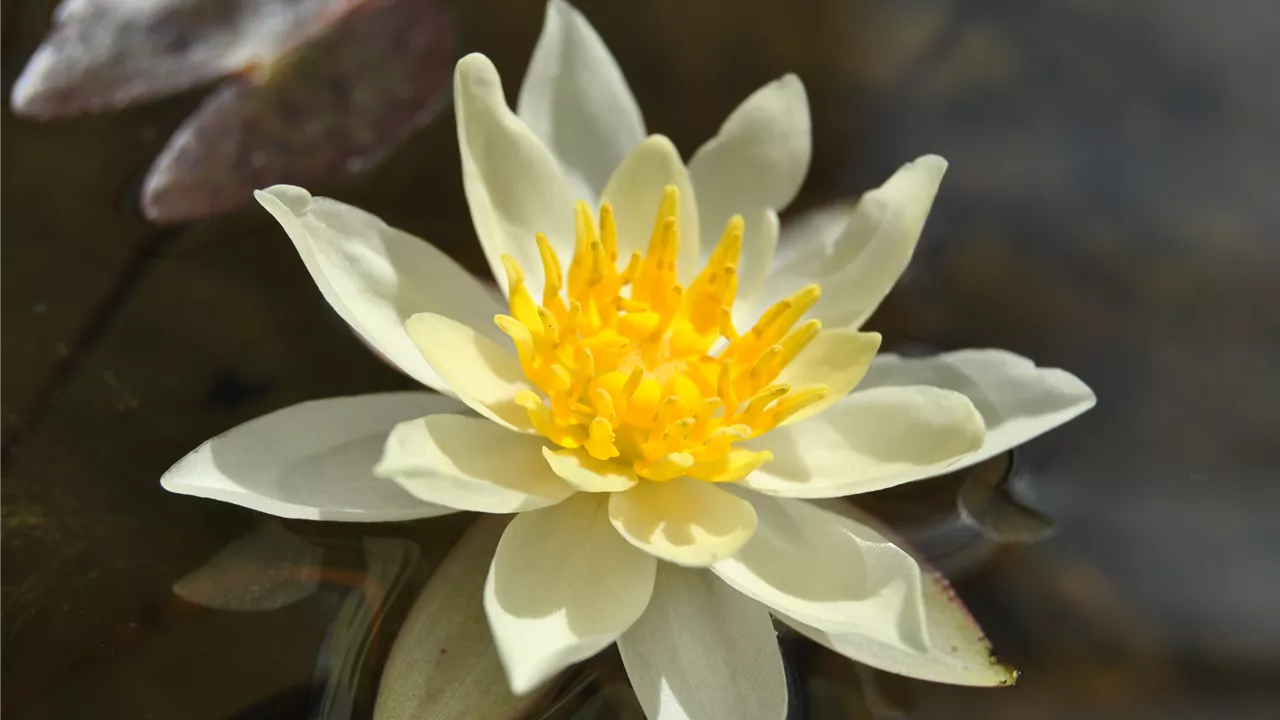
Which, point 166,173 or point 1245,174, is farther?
point 1245,174

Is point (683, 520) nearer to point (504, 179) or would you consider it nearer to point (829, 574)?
point (829, 574)

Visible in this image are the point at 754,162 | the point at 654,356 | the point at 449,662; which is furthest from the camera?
the point at 754,162

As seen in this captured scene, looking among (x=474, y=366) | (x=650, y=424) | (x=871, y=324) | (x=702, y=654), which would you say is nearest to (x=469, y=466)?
(x=474, y=366)

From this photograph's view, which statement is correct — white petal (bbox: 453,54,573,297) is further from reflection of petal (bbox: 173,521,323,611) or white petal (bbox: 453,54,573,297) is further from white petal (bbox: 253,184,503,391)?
reflection of petal (bbox: 173,521,323,611)

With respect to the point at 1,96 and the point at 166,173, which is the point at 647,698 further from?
the point at 1,96

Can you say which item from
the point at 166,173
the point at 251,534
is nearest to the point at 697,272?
the point at 251,534

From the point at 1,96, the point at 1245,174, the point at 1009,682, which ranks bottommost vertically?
the point at 1009,682
